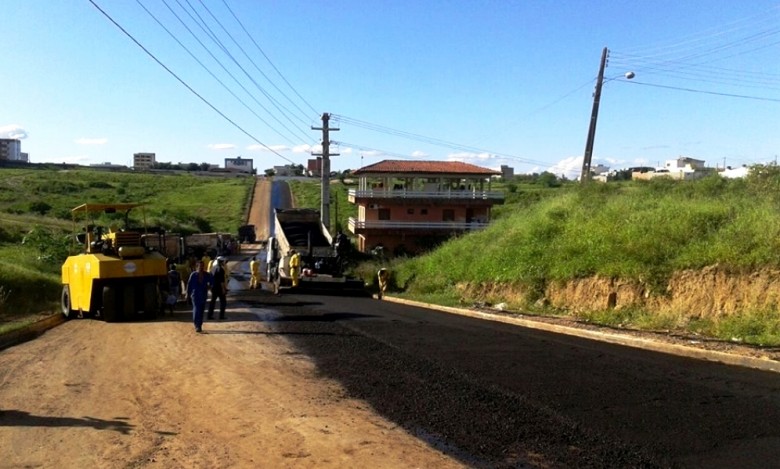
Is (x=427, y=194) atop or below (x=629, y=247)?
atop

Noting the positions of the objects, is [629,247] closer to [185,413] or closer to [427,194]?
[185,413]

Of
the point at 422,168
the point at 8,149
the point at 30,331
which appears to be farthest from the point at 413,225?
the point at 8,149

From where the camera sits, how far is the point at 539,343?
12.0 metres

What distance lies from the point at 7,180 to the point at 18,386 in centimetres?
8493

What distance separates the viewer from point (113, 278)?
1614cm

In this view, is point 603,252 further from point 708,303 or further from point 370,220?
point 370,220

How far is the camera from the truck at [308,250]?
2628 cm

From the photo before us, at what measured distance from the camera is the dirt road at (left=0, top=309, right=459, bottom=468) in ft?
20.1

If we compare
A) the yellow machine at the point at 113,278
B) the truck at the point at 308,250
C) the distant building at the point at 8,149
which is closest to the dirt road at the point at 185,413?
the yellow machine at the point at 113,278

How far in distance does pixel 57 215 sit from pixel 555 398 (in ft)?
182

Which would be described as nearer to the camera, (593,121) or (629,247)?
(629,247)

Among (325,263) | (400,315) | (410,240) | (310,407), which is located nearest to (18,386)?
(310,407)

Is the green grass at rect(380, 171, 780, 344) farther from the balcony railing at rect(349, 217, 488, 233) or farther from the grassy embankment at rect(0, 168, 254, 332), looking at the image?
the balcony railing at rect(349, 217, 488, 233)

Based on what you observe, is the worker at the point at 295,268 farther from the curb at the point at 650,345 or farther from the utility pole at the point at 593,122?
the utility pole at the point at 593,122
